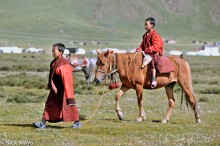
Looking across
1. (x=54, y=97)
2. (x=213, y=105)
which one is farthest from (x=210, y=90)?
(x=54, y=97)

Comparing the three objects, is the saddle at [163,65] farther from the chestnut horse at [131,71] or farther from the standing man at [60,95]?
the standing man at [60,95]

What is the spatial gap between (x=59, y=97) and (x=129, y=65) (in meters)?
2.99

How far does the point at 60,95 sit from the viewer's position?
15.4 m

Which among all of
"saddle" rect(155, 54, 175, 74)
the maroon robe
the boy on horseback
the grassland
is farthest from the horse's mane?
the grassland

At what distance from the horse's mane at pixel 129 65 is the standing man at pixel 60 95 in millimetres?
2652

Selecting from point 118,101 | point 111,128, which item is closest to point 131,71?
point 118,101

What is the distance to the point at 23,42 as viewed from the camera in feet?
615

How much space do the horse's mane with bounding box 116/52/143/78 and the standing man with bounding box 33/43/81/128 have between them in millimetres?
2652

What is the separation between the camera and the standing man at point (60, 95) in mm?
15117

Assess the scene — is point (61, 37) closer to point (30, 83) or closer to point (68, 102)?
point (30, 83)

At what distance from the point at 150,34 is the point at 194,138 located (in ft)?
14.8

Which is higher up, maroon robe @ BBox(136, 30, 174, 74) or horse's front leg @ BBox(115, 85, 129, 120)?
maroon robe @ BBox(136, 30, 174, 74)

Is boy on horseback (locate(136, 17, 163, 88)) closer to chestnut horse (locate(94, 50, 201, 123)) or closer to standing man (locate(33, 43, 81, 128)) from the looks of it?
chestnut horse (locate(94, 50, 201, 123))

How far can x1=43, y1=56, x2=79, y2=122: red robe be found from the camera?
1516 centimetres
